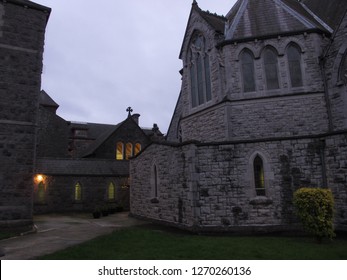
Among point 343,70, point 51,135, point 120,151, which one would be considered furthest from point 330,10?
point 51,135

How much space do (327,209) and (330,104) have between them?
23.8 ft

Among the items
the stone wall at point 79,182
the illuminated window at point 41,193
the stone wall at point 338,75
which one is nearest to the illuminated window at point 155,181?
the stone wall at point 338,75

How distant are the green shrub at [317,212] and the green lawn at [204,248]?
1.38ft

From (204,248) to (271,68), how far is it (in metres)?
11.1

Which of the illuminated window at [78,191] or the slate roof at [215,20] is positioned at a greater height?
the slate roof at [215,20]

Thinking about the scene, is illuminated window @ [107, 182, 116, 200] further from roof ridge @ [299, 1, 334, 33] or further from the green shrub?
roof ridge @ [299, 1, 334, 33]

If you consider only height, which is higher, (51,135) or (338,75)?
(51,135)

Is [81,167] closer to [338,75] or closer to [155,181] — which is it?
[155,181]

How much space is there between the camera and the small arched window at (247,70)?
52.1ft

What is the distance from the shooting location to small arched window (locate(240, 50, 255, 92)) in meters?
15.9

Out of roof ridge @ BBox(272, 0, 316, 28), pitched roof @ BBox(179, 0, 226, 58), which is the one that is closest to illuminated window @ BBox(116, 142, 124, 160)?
pitched roof @ BBox(179, 0, 226, 58)

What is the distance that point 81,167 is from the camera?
84.9 feet

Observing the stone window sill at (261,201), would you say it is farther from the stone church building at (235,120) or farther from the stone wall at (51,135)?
the stone wall at (51,135)

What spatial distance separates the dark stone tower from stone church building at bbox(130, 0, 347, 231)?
6414mm
